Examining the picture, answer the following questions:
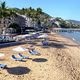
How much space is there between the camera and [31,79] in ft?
58.0

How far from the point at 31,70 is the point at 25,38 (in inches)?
995

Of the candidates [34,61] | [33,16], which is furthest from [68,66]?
[33,16]

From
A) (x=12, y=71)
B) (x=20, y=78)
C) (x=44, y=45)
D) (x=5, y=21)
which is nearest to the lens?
(x=20, y=78)

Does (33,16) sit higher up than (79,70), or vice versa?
(33,16)

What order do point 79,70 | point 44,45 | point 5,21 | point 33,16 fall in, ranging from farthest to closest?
point 33,16 < point 5,21 < point 44,45 < point 79,70

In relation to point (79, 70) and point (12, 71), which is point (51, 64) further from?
point (12, 71)

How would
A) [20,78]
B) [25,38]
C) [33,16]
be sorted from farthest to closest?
1. [33,16]
2. [25,38]
3. [20,78]

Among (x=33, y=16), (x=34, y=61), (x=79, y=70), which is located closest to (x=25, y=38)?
(x=34, y=61)

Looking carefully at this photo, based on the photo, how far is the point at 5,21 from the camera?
5988 cm

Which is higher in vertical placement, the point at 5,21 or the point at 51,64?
the point at 5,21

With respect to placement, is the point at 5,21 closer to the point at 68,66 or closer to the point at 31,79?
the point at 68,66

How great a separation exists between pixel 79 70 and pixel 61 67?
6.28 ft

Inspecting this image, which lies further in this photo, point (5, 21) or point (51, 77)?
point (5, 21)

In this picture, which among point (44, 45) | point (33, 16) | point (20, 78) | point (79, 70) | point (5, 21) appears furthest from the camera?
point (33, 16)
